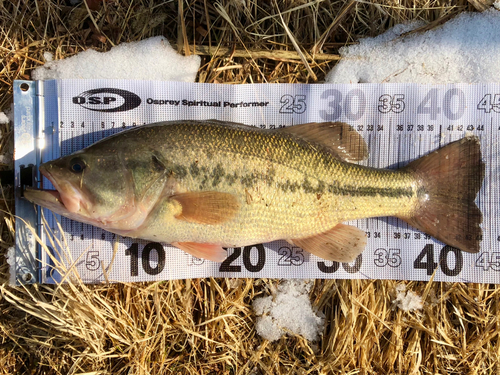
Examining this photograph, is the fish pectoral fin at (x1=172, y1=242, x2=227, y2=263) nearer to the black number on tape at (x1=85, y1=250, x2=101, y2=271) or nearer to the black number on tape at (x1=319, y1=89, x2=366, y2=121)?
the black number on tape at (x1=85, y1=250, x2=101, y2=271)

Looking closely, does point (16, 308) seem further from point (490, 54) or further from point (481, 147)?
point (490, 54)

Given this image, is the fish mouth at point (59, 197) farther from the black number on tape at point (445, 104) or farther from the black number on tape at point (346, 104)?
the black number on tape at point (445, 104)

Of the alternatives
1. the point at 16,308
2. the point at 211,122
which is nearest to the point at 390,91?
the point at 211,122

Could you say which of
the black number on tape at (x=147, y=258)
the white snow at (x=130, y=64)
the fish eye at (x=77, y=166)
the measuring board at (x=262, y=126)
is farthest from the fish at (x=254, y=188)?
the white snow at (x=130, y=64)

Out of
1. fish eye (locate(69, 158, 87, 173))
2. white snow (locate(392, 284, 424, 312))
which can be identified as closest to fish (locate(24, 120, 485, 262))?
fish eye (locate(69, 158, 87, 173))

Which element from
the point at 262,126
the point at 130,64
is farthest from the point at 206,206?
the point at 130,64
